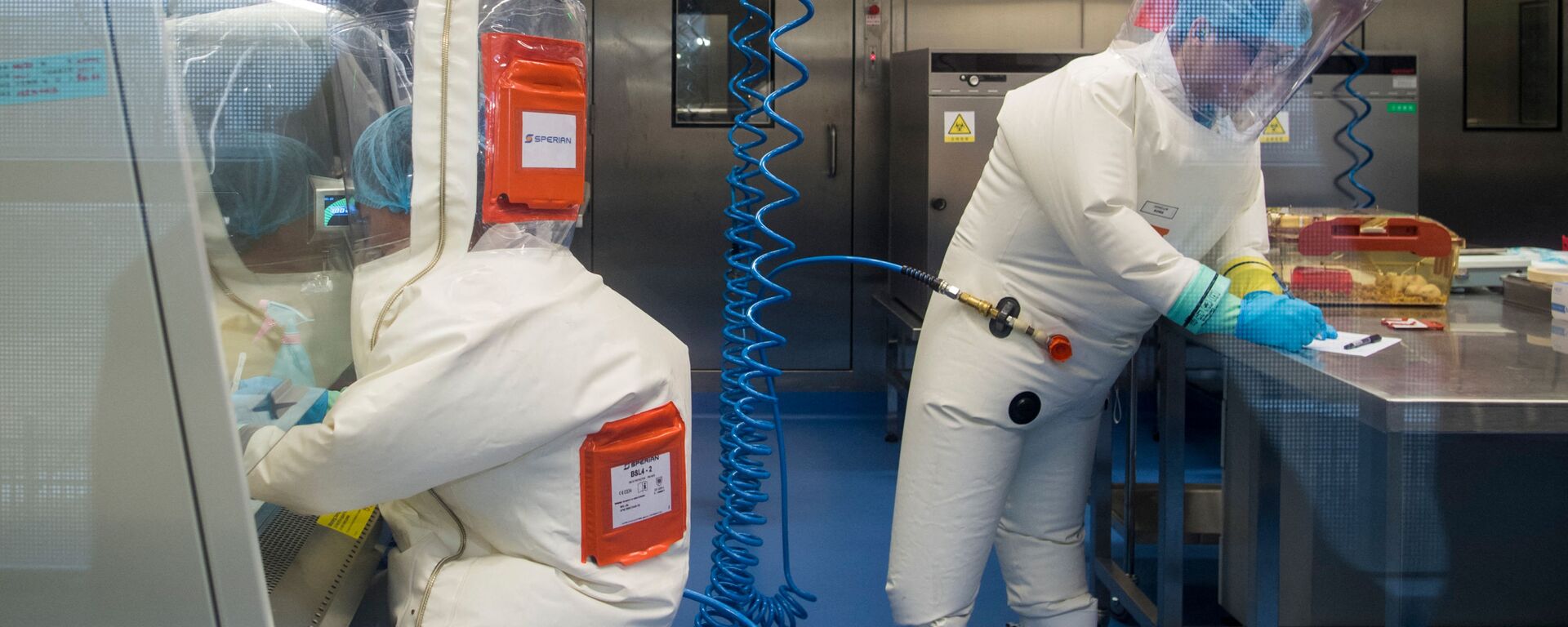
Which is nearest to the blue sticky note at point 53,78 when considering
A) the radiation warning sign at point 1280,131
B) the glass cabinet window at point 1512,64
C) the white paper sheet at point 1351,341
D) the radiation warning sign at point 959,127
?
the white paper sheet at point 1351,341

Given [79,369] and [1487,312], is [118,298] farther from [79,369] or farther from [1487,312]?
[1487,312]

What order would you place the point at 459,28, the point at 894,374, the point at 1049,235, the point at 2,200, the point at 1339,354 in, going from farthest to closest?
the point at 894,374, the point at 1049,235, the point at 1339,354, the point at 459,28, the point at 2,200

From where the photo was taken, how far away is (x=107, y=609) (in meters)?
0.72

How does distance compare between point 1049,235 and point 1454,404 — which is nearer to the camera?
point 1454,404

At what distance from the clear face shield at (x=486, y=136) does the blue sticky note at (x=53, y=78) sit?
1.21 ft

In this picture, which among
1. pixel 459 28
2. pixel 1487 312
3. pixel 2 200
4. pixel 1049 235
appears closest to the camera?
pixel 2 200

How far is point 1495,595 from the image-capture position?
178cm

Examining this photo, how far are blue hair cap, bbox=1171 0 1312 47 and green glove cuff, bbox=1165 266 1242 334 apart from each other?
337 mm

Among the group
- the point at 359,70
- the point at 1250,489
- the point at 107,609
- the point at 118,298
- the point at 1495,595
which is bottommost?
the point at 1495,595

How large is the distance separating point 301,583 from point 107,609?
1.37ft

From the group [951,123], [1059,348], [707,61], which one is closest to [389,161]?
[1059,348]

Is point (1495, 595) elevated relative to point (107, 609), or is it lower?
lower

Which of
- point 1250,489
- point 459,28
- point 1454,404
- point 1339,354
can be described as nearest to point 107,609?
point 459,28

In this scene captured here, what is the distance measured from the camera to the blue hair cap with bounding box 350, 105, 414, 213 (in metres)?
1.09
